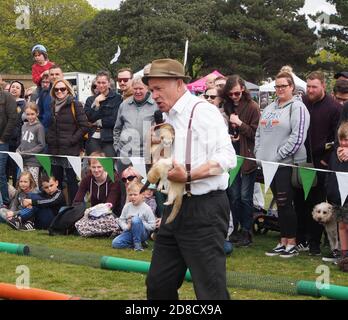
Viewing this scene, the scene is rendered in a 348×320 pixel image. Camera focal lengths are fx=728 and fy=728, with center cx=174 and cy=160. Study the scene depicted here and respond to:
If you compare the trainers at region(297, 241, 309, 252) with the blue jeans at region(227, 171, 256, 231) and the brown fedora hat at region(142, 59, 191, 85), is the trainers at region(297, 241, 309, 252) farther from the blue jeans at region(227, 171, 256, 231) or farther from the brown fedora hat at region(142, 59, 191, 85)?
the brown fedora hat at region(142, 59, 191, 85)

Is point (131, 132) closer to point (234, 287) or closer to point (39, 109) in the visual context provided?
point (39, 109)

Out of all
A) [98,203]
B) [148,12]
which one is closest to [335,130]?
[98,203]

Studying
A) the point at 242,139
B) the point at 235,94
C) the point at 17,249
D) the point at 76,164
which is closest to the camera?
the point at 17,249

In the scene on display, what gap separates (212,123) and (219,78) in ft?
18.2

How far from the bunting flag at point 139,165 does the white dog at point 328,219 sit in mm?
2283

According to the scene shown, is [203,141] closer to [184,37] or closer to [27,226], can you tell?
[27,226]

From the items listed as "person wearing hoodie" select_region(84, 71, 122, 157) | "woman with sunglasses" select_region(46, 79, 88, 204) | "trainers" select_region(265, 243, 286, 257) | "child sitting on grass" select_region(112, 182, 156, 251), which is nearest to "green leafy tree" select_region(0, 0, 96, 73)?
"woman with sunglasses" select_region(46, 79, 88, 204)

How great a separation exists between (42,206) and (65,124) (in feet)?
4.05

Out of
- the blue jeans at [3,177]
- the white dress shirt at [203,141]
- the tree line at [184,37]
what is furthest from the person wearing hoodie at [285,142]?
the tree line at [184,37]

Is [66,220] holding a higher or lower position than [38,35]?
lower

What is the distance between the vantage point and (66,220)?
33.0ft

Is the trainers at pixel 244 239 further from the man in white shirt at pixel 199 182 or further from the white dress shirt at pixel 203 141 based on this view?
the white dress shirt at pixel 203 141

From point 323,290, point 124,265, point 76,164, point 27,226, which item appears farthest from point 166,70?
point 27,226

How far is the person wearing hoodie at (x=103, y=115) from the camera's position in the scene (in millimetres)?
10516
